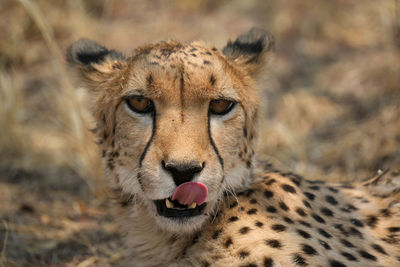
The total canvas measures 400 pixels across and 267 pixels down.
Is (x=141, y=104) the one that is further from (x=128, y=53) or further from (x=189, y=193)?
(x=128, y=53)

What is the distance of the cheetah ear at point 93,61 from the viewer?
2.42 meters

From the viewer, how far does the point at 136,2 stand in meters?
6.63

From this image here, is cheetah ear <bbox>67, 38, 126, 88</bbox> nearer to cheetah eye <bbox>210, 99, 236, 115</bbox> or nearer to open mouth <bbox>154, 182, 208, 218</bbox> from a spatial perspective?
cheetah eye <bbox>210, 99, 236, 115</bbox>

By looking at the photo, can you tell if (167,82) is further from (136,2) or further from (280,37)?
(136,2)

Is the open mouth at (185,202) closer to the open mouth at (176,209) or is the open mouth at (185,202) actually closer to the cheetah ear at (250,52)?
the open mouth at (176,209)

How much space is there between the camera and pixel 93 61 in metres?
2.46

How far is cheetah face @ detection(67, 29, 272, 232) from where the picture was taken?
6.29 feet

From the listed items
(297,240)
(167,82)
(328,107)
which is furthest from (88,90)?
(328,107)

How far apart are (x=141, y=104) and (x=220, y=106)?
32cm

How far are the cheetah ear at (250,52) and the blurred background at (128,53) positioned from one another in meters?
0.08

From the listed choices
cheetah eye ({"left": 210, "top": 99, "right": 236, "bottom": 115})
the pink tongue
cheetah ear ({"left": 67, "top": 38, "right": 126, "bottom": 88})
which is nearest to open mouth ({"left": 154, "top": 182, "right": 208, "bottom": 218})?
the pink tongue

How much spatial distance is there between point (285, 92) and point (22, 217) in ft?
8.66

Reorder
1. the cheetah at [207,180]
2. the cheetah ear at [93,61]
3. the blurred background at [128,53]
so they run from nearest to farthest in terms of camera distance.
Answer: the cheetah at [207,180]
the cheetah ear at [93,61]
the blurred background at [128,53]

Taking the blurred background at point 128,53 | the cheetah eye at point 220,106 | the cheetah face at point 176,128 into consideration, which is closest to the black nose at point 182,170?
the cheetah face at point 176,128
